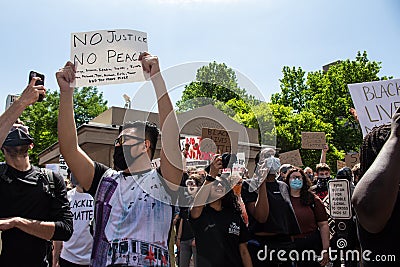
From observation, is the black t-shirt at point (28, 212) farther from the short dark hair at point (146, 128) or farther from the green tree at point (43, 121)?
the green tree at point (43, 121)

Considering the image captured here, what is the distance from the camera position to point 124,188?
2.39 m

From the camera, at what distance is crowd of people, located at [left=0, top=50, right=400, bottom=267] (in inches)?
70.2

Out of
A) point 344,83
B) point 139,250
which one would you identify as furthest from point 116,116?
point 344,83

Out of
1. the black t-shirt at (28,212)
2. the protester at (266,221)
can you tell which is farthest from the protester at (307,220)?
the black t-shirt at (28,212)

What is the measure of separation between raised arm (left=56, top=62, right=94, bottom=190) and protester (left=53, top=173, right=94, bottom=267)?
2.45m

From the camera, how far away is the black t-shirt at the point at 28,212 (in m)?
2.85

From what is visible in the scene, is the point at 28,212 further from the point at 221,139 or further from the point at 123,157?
the point at 221,139

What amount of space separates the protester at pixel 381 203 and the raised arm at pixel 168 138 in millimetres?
968

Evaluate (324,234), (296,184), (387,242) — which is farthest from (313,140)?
(387,242)

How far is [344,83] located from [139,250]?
31.2 meters

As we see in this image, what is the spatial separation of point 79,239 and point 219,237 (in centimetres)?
187

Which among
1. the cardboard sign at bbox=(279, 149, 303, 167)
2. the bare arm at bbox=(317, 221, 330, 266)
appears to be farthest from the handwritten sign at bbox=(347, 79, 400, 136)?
the cardboard sign at bbox=(279, 149, 303, 167)

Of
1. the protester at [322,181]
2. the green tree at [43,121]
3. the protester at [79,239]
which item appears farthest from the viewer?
the green tree at [43,121]

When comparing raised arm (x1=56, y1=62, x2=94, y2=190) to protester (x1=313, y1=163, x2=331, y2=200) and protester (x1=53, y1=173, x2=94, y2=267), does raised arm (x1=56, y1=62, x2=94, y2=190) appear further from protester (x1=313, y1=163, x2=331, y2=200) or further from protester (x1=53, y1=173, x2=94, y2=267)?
protester (x1=313, y1=163, x2=331, y2=200)
